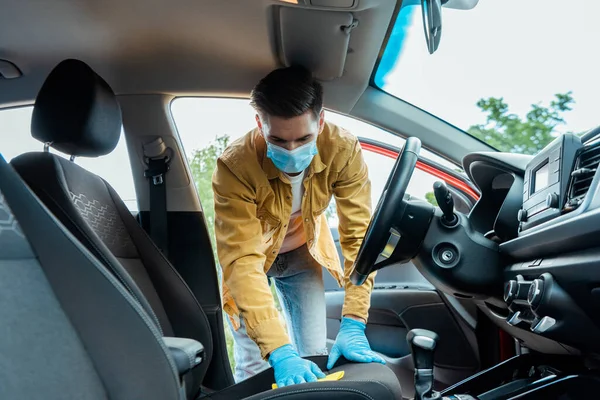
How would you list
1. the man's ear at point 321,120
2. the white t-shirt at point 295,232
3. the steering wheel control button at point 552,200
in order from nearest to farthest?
the steering wheel control button at point 552,200 < the man's ear at point 321,120 < the white t-shirt at point 295,232

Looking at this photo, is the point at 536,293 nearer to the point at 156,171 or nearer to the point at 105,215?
the point at 105,215

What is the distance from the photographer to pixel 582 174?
973 mm

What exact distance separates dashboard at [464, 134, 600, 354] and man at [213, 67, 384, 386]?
1.40ft

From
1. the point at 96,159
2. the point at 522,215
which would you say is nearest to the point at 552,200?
the point at 522,215

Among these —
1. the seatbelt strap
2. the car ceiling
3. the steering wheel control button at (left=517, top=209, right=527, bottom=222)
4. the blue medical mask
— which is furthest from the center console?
the seatbelt strap

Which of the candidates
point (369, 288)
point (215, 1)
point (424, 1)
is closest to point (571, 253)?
point (424, 1)

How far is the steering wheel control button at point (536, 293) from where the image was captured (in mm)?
967

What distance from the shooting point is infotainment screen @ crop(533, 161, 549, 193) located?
1.09m

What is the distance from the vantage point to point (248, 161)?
5.29 feet

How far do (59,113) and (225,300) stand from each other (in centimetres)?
74

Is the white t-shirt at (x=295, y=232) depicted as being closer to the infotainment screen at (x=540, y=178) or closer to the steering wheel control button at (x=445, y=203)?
the steering wheel control button at (x=445, y=203)

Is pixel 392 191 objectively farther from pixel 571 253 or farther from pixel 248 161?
pixel 248 161

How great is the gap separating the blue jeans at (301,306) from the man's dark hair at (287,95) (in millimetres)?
548

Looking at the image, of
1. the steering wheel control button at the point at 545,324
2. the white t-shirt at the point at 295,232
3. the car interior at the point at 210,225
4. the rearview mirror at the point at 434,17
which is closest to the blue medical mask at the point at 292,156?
the white t-shirt at the point at 295,232
